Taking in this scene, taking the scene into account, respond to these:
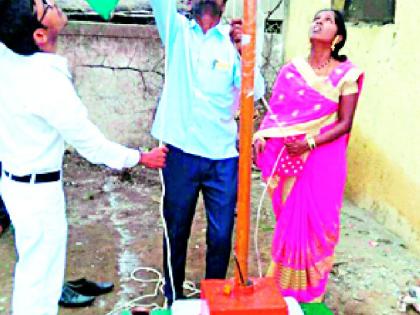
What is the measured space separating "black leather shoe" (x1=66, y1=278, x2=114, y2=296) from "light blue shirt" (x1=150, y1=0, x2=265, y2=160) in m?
1.15

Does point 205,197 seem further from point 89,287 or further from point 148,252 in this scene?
point 148,252

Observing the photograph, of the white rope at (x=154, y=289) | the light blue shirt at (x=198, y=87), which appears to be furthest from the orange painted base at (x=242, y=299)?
the white rope at (x=154, y=289)

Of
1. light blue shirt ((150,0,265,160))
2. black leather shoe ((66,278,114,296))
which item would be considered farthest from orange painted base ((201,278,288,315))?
black leather shoe ((66,278,114,296))

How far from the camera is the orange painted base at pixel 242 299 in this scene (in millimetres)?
2301

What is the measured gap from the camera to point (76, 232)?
464cm

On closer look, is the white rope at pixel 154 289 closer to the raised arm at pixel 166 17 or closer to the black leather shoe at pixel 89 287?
the black leather shoe at pixel 89 287

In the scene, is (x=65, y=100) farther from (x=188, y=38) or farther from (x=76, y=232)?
(x=76, y=232)

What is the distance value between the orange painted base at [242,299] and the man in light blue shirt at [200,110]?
0.71 metres

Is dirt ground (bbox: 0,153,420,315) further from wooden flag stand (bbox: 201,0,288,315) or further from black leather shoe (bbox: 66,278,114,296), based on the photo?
wooden flag stand (bbox: 201,0,288,315)

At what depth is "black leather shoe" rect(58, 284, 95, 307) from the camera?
3.51 m

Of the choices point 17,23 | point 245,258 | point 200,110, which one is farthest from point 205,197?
point 17,23

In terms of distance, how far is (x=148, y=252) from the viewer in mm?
4312

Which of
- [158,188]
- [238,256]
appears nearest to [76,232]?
[158,188]

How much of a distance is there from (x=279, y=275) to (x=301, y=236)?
0.90 feet
